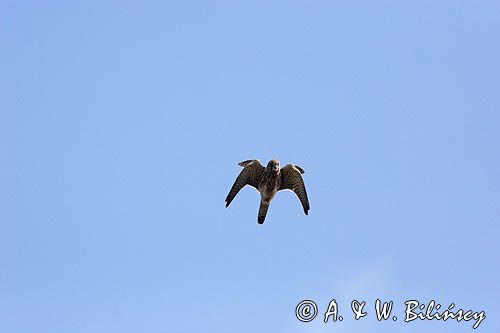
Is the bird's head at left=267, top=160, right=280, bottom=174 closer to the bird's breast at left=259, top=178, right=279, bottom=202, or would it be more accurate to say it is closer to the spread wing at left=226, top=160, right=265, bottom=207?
the bird's breast at left=259, top=178, right=279, bottom=202

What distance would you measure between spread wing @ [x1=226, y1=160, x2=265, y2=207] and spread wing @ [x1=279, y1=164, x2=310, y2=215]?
32.0 inches

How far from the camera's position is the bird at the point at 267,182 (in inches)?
1106

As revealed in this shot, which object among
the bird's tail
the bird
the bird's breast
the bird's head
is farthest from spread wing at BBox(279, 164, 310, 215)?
the bird's tail

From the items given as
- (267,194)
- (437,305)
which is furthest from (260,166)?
(437,305)

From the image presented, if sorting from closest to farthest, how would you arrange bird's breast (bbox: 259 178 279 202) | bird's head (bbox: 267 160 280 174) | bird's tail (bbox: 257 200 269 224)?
1. bird's head (bbox: 267 160 280 174)
2. bird's breast (bbox: 259 178 279 202)
3. bird's tail (bbox: 257 200 269 224)

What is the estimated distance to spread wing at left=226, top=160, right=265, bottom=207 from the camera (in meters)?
28.2

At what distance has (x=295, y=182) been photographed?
28.4 meters

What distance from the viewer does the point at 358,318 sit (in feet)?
81.4

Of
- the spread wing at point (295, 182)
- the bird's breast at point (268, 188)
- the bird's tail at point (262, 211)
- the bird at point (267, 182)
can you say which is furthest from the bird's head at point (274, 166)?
the bird's tail at point (262, 211)

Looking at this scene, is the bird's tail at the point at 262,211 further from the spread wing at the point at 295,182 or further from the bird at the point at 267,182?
the spread wing at the point at 295,182

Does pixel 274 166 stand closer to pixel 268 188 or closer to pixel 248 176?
pixel 268 188

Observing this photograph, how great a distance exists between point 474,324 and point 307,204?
696 centimetres

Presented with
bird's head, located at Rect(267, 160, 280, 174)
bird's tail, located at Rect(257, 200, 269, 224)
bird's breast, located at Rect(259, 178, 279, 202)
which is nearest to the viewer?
bird's head, located at Rect(267, 160, 280, 174)

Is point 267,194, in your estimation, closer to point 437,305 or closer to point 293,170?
point 293,170
